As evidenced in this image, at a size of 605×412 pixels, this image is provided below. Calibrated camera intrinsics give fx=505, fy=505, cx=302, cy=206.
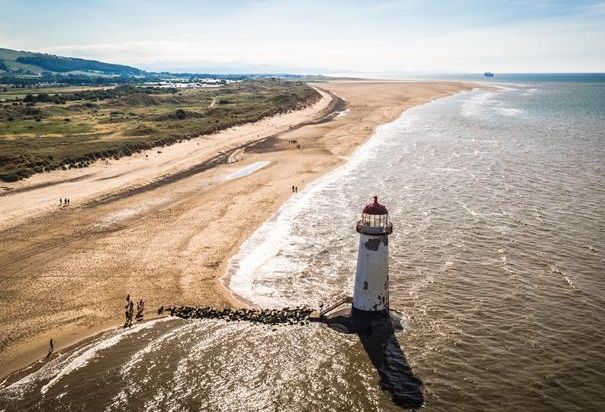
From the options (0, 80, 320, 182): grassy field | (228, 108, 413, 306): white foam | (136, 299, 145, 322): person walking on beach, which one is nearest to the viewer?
(136, 299, 145, 322): person walking on beach

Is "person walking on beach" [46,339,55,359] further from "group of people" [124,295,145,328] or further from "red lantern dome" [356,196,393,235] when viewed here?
"red lantern dome" [356,196,393,235]

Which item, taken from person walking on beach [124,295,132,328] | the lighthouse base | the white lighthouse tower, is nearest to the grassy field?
person walking on beach [124,295,132,328]

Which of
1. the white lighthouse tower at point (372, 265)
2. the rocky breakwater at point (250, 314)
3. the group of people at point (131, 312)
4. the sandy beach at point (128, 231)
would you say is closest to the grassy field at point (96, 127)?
the sandy beach at point (128, 231)

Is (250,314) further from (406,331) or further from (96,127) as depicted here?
(96,127)

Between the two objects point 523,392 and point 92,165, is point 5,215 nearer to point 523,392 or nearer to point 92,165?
point 92,165

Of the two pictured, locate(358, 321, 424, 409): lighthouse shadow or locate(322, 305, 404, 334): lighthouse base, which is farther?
locate(322, 305, 404, 334): lighthouse base

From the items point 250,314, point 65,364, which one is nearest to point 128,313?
point 65,364

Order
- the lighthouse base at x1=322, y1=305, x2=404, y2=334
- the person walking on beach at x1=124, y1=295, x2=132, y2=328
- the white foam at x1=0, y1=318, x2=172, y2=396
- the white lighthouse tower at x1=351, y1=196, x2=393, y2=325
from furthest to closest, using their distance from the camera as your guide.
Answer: the person walking on beach at x1=124, y1=295, x2=132, y2=328 < the lighthouse base at x1=322, y1=305, x2=404, y2=334 < the white lighthouse tower at x1=351, y1=196, x2=393, y2=325 < the white foam at x1=0, y1=318, x2=172, y2=396
